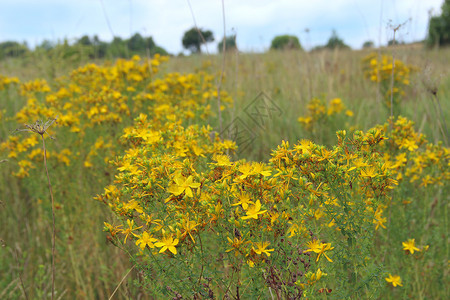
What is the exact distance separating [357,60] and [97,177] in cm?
681

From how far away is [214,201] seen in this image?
3.69 ft

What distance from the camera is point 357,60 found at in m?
7.93

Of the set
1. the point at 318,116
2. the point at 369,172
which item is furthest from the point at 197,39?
the point at 369,172

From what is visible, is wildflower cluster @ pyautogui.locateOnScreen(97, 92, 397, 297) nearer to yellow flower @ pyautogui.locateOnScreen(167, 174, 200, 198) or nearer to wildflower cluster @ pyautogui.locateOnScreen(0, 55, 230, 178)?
yellow flower @ pyautogui.locateOnScreen(167, 174, 200, 198)

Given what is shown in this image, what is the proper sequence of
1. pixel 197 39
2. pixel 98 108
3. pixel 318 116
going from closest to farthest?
pixel 98 108 < pixel 318 116 < pixel 197 39

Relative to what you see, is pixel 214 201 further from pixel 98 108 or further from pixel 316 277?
pixel 98 108

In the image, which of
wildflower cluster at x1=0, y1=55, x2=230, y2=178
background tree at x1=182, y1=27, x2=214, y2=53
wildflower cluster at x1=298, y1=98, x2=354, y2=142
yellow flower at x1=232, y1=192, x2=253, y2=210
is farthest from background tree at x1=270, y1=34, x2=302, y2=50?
yellow flower at x1=232, y1=192, x2=253, y2=210

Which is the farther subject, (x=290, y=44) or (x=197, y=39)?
(x=197, y=39)

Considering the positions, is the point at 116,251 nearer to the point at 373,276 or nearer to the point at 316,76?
the point at 373,276

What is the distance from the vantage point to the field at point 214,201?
1161mm

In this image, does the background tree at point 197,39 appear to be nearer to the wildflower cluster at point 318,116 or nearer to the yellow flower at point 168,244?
the wildflower cluster at point 318,116

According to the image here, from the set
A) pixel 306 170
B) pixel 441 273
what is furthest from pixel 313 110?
pixel 306 170

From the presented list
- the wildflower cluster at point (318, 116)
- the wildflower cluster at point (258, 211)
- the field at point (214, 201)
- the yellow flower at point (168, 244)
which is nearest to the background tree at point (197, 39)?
the field at point (214, 201)

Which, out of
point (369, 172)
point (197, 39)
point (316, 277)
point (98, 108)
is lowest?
point (316, 277)
